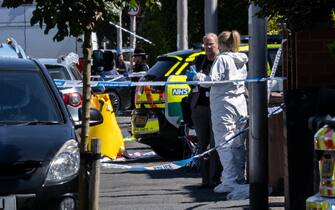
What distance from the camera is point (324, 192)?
5723 millimetres

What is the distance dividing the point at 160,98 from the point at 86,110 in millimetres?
7481

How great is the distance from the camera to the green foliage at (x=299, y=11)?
699 centimetres

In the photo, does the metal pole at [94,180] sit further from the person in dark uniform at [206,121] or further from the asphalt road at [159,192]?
the person in dark uniform at [206,121]

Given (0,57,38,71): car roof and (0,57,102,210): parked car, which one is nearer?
(0,57,102,210): parked car

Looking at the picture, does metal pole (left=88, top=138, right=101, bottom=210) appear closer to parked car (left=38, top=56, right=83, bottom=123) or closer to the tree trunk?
the tree trunk

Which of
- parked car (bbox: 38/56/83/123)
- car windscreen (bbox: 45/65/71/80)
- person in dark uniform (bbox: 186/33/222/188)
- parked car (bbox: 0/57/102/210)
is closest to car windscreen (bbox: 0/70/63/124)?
parked car (bbox: 0/57/102/210)

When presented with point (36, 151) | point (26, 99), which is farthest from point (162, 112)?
point (36, 151)

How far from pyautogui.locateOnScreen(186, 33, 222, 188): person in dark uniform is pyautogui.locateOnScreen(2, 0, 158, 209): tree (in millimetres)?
4357

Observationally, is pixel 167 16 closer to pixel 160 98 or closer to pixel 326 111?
pixel 160 98

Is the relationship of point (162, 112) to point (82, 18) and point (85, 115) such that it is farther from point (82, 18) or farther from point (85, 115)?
point (82, 18)

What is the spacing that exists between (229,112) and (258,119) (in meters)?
1.83

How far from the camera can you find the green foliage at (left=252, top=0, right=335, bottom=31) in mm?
6988

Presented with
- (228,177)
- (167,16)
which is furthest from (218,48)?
(167,16)

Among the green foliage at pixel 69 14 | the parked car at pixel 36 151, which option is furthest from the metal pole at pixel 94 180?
the green foliage at pixel 69 14
